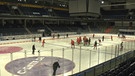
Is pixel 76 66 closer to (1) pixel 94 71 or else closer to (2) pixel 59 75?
(2) pixel 59 75

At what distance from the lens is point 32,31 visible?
1581 inches

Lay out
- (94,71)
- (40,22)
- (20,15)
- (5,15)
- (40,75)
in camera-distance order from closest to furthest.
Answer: (94,71), (40,75), (5,15), (20,15), (40,22)

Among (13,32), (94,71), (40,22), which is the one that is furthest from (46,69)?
(40,22)

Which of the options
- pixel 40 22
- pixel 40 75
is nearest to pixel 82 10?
pixel 40 75

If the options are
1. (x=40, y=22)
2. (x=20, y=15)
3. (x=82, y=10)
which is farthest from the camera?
(x=40, y=22)

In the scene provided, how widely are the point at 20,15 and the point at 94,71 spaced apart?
3186 centimetres

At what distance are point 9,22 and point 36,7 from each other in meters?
10.4

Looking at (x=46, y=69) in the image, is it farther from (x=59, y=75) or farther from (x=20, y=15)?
(x=20, y=15)

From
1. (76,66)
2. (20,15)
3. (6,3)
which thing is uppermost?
(6,3)

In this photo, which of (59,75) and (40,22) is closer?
(59,75)

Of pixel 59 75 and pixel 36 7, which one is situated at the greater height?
pixel 36 7

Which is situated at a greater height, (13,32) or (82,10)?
(82,10)

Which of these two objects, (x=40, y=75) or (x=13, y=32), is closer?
(x=40, y=75)

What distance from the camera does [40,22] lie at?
157 feet
